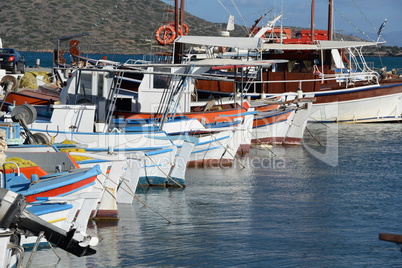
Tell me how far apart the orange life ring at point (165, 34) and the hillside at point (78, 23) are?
→ 89.3 metres

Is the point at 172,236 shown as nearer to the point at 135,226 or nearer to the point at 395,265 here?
the point at 135,226

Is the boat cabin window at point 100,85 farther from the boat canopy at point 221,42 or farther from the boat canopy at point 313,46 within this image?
the boat canopy at point 313,46

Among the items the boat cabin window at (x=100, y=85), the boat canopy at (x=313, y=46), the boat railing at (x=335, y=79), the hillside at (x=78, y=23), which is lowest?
the boat cabin window at (x=100, y=85)

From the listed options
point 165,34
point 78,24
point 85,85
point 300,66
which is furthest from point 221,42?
point 78,24

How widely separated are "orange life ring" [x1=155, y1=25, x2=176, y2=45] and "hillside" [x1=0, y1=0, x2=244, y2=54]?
8930cm

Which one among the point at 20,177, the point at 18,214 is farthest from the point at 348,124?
the point at 18,214

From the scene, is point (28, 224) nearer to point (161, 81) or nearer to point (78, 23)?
point (161, 81)

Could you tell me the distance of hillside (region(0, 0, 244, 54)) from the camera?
130000 millimetres

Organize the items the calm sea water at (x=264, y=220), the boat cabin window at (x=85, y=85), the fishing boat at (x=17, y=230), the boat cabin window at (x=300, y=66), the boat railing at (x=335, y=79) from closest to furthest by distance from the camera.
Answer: the fishing boat at (x=17, y=230), the calm sea water at (x=264, y=220), the boat cabin window at (x=85, y=85), the boat railing at (x=335, y=79), the boat cabin window at (x=300, y=66)

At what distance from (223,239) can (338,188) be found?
694 cm

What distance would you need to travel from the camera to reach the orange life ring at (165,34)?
116 ft

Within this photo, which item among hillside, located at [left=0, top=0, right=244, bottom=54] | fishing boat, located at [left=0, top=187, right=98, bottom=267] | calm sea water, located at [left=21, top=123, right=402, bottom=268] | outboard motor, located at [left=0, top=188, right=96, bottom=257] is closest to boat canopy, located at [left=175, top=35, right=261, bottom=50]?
calm sea water, located at [left=21, top=123, right=402, bottom=268]

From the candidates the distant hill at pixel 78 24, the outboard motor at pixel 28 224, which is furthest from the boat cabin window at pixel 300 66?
the distant hill at pixel 78 24

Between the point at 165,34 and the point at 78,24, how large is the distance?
101m
